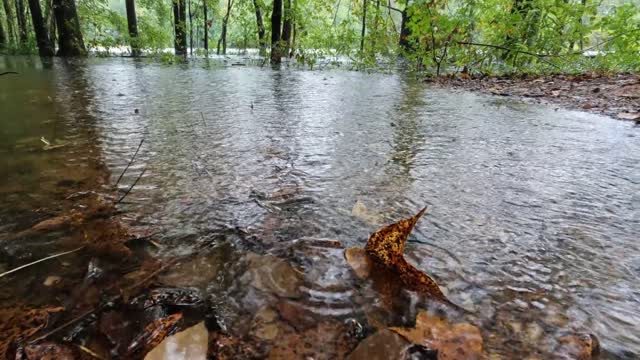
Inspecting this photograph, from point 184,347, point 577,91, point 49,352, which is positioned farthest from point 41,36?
point 184,347

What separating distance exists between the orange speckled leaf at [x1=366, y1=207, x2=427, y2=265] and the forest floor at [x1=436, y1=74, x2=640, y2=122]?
2530mm

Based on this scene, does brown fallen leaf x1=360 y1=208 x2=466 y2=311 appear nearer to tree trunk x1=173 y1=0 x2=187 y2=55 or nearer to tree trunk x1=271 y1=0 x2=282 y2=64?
tree trunk x1=271 y1=0 x2=282 y2=64

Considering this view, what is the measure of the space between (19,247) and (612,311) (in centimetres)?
124

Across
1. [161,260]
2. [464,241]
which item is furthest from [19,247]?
[464,241]

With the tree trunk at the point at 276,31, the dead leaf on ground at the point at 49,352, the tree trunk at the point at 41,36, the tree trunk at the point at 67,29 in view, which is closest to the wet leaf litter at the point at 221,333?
the dead leaf on ground at the point at 49,352

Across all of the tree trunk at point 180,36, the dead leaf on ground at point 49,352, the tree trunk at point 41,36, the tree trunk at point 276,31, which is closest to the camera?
the dead leaf on ground at point 49,352

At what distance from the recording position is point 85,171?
1293 millimetres

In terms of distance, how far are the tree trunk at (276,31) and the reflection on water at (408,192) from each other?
5.71 meters

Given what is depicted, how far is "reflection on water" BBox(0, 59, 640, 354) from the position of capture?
0.74 metres

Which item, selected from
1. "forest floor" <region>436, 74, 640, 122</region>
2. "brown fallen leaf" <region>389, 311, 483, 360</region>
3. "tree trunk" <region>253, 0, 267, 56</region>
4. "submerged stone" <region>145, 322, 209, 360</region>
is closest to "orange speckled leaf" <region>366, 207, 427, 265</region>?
"brown fallen leaf" <region>389, 311, 483, 360</region>

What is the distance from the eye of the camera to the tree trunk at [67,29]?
8.66 m

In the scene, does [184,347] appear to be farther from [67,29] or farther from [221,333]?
[67,29]

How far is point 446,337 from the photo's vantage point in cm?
64

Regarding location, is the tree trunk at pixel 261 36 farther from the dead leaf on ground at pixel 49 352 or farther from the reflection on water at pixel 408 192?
the dead leaf on ground at pixel 49 352
